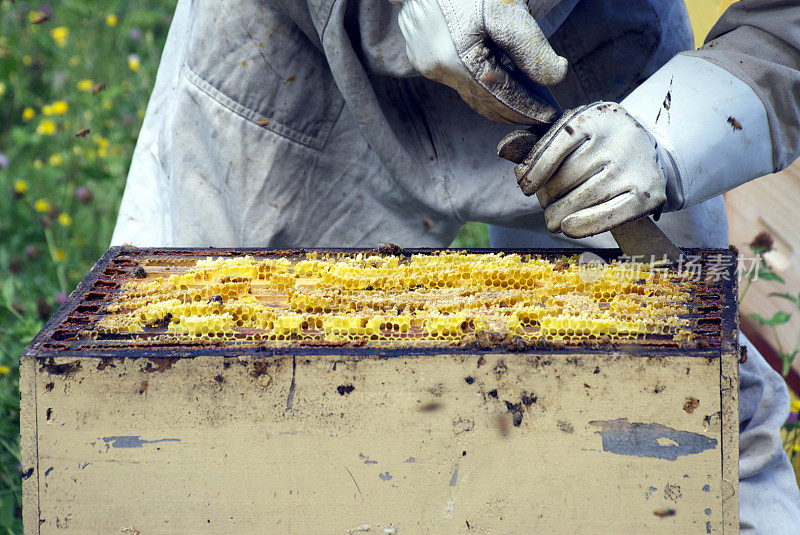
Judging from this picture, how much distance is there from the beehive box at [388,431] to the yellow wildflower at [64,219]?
6.91 ft

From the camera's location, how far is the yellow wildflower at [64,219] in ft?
10.5

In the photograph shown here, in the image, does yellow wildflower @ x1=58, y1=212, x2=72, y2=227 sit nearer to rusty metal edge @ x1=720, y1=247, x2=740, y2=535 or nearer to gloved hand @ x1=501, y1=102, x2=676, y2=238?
gloved hand @ x1=501, y1=102, x2=676, y2=238

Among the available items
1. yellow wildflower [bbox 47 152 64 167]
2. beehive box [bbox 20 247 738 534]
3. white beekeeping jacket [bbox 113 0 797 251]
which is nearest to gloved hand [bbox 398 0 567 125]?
white beekeeping jacket [bbox 113 0 797 251]

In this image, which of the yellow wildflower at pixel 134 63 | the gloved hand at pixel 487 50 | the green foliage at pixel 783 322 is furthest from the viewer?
the yellow wildflower at pixel 134 63

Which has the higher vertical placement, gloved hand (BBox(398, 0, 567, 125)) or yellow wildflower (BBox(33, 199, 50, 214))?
gloved hand (BBox(398, 0, 567, 125))

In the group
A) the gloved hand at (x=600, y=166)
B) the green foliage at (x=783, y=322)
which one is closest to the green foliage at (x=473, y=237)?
the green foliage at (x=783, y=322)

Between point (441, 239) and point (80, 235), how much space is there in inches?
73.0

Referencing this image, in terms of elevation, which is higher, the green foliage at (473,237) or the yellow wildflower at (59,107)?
the yellow wildflower at (59,107)

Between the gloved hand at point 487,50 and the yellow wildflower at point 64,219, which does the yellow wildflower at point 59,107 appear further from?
the gloved hand at point 487,50

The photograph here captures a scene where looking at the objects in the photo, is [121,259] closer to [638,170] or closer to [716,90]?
[638,170]

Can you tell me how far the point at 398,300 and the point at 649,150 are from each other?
1.51ft

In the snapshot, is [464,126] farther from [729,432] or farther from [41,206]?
[41,206]

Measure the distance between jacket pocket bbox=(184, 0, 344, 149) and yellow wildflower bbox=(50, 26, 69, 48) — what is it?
2.92m

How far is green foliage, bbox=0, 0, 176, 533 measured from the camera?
2.69 meters
